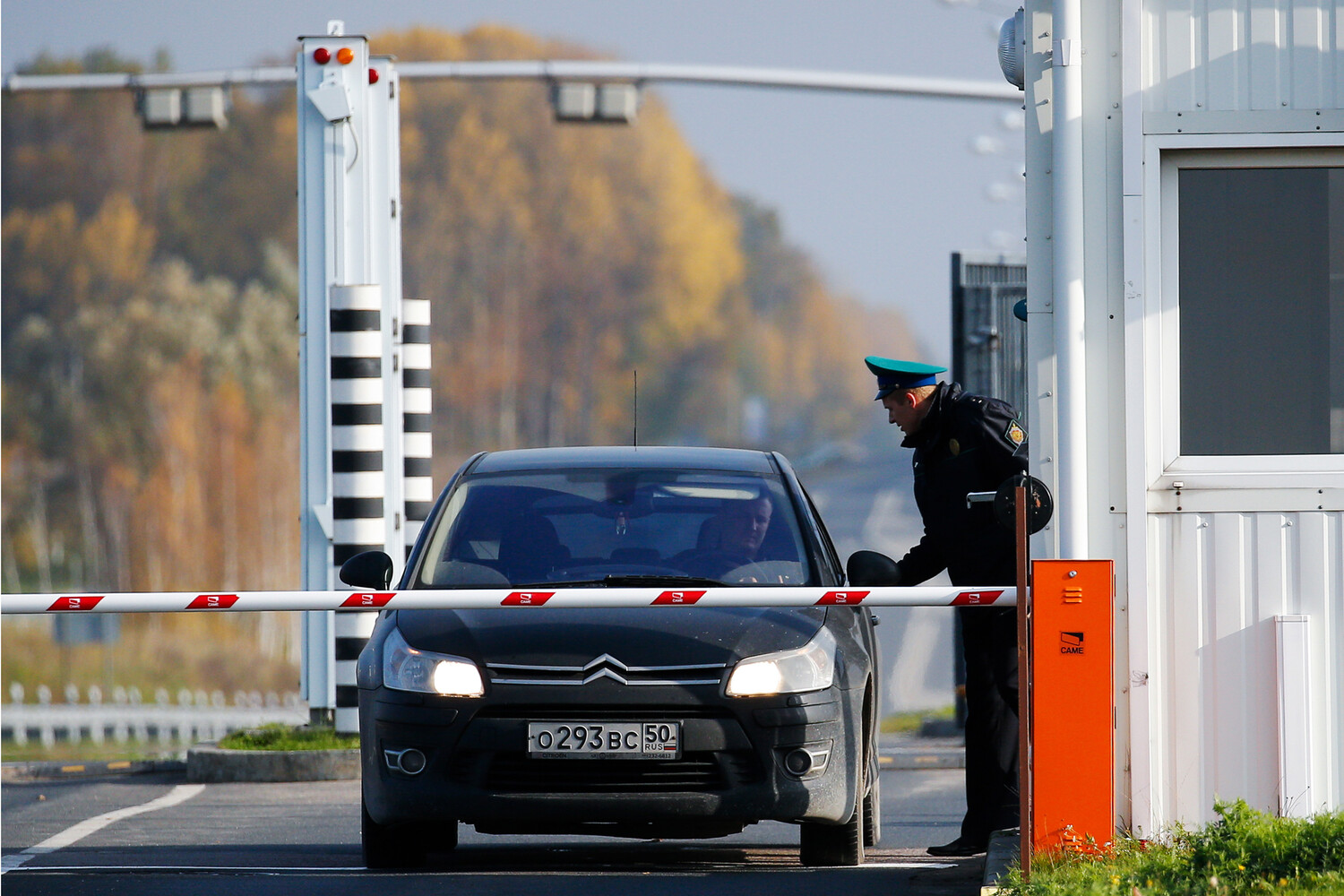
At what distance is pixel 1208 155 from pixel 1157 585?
129 cm

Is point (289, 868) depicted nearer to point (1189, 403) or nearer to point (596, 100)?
point (1189, 403)

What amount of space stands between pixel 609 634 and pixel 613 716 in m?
0.28

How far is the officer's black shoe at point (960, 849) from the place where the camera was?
7.32 metres

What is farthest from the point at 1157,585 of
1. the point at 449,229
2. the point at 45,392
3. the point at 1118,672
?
the point at 449,229

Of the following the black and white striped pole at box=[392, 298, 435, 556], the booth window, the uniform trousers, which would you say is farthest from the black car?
the black and white striped pole at box=[392, 298, 435, 556]

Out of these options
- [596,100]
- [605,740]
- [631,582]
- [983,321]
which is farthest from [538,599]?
[596,100]

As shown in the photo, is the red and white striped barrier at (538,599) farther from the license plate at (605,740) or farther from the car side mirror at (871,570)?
the car side mirror at (871,570)

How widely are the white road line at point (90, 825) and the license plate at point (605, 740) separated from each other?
216 centimetres

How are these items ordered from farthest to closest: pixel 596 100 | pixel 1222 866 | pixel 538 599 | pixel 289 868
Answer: pixel 596 100, pixel 289 868, pixel 538 599, pixel 1222 866

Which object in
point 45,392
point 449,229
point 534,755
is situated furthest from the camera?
point 449,229

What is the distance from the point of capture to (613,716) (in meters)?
6.47

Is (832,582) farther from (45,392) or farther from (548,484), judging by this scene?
(45,392)

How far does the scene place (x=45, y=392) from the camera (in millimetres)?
73062

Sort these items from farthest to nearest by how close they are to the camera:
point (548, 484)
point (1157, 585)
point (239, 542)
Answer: point (239, 542), point (548, 484), point (1157, 585)
